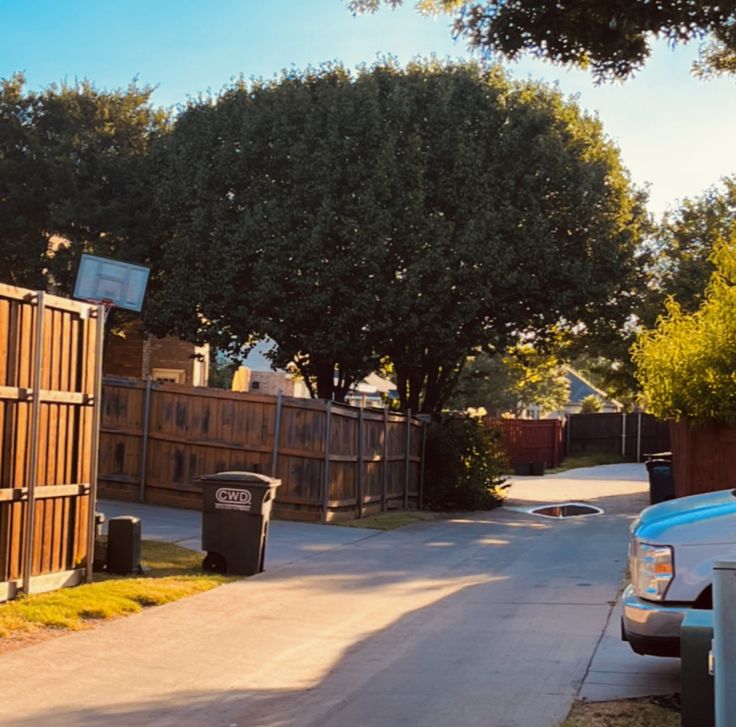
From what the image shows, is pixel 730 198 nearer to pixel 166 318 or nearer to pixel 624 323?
pixel 624 323

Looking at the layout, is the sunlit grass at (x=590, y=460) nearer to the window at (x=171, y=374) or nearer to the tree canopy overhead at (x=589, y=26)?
the window at (x=171, y=374)

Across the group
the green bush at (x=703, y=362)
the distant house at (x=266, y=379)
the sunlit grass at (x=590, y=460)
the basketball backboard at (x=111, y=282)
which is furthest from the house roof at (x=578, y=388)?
the green bush at (x=703, y=362)

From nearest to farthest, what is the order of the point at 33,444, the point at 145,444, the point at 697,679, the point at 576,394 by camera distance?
1. the point at 697,679
2. the point at 33,444
3. the point at 145,444
4. the point at 576,394

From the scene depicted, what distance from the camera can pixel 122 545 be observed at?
12.4m

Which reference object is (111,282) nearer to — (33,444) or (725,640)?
(33,444)

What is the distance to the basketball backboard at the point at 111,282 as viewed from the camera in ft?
55.0

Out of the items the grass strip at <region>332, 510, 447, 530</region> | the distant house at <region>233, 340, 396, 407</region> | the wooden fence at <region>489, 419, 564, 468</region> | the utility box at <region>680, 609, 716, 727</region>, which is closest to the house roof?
the distant house at <region>233, 340, 396, 407</region>

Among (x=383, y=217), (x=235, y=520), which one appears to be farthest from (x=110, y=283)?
(x=383, y=217)

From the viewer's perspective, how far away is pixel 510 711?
7035mm

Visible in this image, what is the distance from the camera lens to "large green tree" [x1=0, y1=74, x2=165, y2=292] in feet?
93.3

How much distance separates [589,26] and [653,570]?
21.1 feet

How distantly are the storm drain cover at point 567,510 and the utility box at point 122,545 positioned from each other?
596 inches

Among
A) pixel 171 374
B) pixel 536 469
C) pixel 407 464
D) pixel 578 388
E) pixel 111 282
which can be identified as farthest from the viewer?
pixel 578 388

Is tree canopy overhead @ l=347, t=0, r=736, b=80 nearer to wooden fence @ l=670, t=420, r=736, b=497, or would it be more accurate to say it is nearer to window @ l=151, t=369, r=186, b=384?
wooden fence @ l=670, t=420, r=736, b=497
